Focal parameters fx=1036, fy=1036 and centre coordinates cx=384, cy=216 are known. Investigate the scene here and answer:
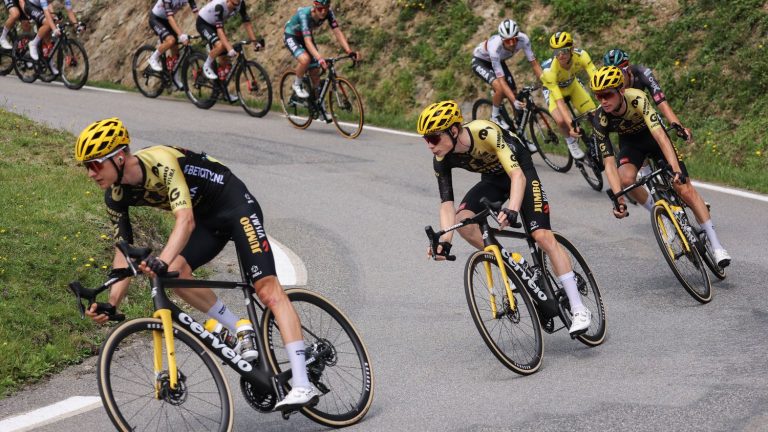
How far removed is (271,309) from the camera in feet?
21.3

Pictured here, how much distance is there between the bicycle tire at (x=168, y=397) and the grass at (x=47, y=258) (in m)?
1.67

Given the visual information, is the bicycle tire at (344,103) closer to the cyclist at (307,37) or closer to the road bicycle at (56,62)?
the cyclist at (307,37)

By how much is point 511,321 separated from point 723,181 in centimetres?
739

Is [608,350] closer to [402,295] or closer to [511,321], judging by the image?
[511,321]

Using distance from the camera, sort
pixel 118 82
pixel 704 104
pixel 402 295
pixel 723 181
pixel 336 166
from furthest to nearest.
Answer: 1. pixel 118 82
2. pixel 704 104
3. pixel 336 166
4. pixel 723 181
5. pixel 402 295

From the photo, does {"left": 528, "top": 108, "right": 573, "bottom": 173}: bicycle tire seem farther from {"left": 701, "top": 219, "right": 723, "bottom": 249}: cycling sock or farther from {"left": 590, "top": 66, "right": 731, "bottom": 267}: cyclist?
{"left": 701, "top": 219, "right": 723, "bottom": 249}: cycling sock

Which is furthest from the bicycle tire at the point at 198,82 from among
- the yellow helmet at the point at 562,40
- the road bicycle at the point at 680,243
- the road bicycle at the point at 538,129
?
the road bicycle at the point at 680,243

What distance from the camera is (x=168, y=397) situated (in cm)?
595

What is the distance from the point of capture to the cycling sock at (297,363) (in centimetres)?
634

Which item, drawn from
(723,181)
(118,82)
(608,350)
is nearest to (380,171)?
(723,181)

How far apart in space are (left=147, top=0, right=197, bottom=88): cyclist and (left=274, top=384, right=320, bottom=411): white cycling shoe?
46.9 ft

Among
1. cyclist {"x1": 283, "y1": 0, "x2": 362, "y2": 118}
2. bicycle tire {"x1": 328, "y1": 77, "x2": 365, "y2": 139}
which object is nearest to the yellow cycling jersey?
bicycle tire {"x1": 328, "y1": 77, "x2": 365, "y2": 139}

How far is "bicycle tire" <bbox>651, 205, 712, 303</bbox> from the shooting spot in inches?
353

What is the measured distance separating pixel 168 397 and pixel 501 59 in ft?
33.1
